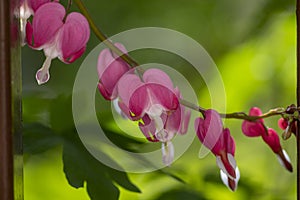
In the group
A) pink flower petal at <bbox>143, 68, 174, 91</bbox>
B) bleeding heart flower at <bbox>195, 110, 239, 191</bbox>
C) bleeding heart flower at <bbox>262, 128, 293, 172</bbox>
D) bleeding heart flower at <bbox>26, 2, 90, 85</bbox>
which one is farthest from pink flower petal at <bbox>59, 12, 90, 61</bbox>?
bleeding heart flower at <bbox>262, 128, 293, 172</bbox>

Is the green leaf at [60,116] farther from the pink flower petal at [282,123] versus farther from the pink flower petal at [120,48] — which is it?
the pink flower petal at [282,123]

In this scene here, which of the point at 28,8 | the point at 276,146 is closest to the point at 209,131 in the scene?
the point at 276,146

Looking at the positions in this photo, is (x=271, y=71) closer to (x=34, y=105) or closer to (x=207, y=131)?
(x=207, y=131)

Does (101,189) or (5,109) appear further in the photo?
(101,189)

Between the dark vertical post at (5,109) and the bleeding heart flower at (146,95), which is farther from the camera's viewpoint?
the bleeding heart flower at (146,95)

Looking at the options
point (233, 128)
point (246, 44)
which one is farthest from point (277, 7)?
point (233, 128)

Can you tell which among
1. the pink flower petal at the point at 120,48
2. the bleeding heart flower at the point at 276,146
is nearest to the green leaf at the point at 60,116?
the pink flower petal at the point at 120,48

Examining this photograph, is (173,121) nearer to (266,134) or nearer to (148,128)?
(148,128)
